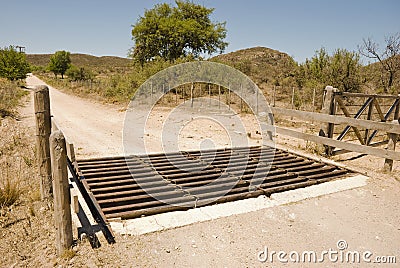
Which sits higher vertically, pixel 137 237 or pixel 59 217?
pixel 59 217

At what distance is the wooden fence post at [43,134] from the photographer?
12.2 ft

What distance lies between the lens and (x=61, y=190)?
2812 mm

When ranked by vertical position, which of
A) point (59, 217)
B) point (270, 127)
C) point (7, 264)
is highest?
point (270, 127)

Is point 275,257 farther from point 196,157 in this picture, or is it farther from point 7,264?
point 196,157

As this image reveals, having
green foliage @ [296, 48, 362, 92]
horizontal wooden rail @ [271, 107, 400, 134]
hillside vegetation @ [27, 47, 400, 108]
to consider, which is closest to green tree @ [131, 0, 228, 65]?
hillside vegetation @ [27, 47, 400, 108]

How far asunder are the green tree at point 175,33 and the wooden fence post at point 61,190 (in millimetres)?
23116

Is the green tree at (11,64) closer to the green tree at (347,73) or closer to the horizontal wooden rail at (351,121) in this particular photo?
the green tree at (347,73)

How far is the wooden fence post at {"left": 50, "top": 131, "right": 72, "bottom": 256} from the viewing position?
9.18 ft

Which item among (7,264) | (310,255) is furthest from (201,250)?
(7,264)

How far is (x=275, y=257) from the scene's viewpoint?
2.95 meters

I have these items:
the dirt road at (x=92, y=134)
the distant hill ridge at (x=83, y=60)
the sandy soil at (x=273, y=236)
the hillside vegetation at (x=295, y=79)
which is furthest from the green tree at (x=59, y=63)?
the sandy soil at (x=273, y=236)

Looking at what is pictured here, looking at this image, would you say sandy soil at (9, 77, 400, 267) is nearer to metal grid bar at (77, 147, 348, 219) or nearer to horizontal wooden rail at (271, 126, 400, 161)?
metal grid bar at (77, 147, 348, 219)

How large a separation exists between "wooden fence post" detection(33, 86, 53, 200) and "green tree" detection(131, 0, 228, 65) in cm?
2205

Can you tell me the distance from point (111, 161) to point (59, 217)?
3034 millimetres
